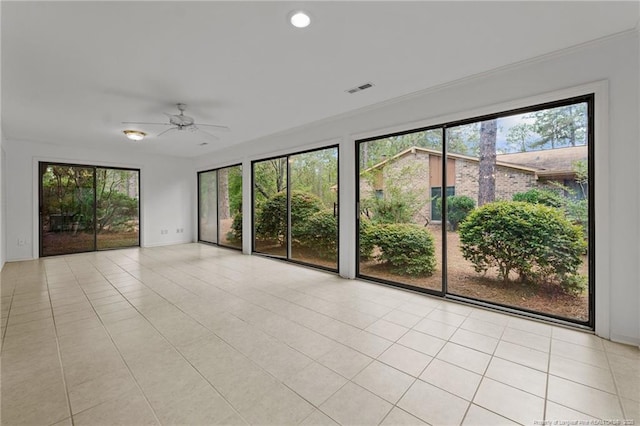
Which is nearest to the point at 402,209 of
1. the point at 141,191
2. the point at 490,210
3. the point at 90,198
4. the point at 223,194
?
the point at 490,210

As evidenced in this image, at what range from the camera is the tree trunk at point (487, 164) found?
3.28 meters

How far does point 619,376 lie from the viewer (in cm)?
192

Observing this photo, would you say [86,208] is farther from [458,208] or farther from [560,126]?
[560,126]

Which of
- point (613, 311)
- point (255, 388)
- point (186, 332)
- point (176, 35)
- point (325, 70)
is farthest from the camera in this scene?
point (325, 70)

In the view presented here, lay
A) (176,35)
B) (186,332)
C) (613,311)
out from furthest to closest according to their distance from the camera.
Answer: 1. (186,332)
2. (613,311)
3. (176,35)

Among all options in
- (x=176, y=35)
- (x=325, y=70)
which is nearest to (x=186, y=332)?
(x=176, y=35)

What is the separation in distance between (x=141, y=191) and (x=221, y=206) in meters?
2.10

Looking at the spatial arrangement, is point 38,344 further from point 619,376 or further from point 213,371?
point 619,376

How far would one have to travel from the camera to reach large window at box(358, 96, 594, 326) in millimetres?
2777

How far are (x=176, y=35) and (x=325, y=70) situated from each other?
4.57ft

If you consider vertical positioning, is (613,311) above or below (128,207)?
→ below

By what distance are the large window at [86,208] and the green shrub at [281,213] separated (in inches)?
144

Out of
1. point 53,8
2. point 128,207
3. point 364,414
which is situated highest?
point 53,8

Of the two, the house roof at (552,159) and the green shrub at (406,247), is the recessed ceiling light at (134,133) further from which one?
the house roof at (552,159)
